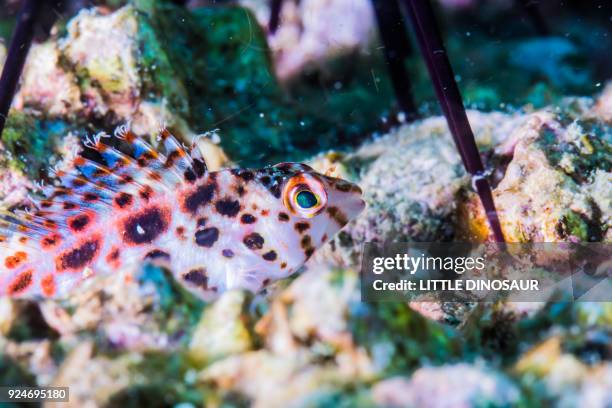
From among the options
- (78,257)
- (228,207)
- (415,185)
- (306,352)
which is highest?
(415,185)

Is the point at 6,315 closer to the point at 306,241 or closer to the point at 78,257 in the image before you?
the point at 78,257

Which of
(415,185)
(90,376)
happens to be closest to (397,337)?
(90,376)

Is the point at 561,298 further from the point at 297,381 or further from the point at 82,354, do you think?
the point at 82,354

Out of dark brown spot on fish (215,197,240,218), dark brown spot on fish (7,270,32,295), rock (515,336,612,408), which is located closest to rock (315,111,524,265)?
dark brown spot on fish (215,197,240,218)

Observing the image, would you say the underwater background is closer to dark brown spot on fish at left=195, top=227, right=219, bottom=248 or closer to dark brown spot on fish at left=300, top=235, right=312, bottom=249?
dark brown spot on fish at left=300, top=235, right=312, bottom=249

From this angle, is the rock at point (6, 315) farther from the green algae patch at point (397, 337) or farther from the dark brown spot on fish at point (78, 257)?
the dark brown spot on fish at point (78, 257)

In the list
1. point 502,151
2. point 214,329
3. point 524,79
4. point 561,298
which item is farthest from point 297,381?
point 524,79

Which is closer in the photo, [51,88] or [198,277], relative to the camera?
[198,277]
